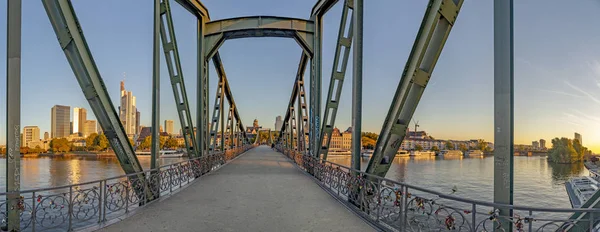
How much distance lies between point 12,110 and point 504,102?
642 cm

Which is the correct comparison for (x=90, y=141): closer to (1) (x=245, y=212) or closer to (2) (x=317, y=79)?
(2) (x=317, y=79)

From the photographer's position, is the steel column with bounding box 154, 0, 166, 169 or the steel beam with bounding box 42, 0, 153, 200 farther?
the steel column with bounding box 154, 0, 166, 169

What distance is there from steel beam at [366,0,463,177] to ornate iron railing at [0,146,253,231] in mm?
4824

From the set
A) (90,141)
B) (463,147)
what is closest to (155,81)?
(90,141)

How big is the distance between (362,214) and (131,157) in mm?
4922

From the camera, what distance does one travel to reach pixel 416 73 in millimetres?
4574

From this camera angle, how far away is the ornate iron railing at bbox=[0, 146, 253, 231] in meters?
4.57

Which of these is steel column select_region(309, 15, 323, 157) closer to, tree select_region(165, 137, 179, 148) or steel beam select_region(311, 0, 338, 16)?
steel beam select_region(311, 0, 338, 16)

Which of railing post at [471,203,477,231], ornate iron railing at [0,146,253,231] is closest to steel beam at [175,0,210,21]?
ornate iron railing at [0,146,253,231]

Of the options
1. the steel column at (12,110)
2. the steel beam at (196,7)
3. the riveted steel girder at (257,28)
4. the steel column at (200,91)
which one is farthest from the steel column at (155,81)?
the riveted steel girder at (257,28)

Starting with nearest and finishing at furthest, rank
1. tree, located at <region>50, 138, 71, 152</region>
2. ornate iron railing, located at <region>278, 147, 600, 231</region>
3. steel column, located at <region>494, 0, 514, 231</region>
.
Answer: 1. ornate iron railing, located at <region>278, 147, 600, 231</region>
2. steel column, located at <region>494, 0, 514, 231</region>
3. tree, located at <region>50, 138, 71, 152</region>

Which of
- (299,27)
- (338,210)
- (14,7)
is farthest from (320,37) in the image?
(14,7)

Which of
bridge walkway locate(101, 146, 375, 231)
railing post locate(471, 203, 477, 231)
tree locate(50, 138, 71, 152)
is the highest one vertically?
railing post locate(471, 203, 477, 231)

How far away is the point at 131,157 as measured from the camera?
6602 mm
